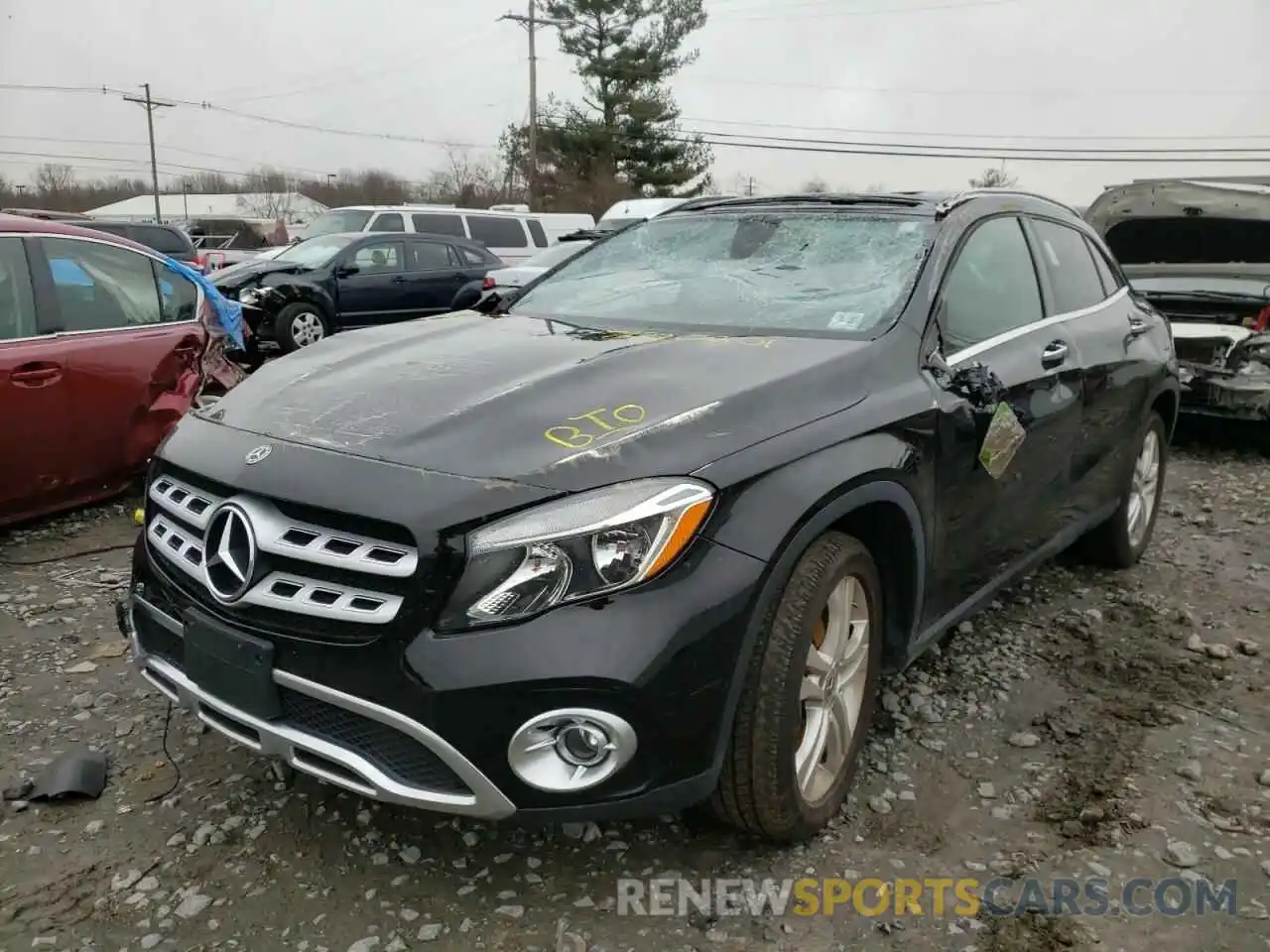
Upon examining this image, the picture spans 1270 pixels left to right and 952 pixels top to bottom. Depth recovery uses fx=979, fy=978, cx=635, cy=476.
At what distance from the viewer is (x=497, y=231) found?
56.1ft

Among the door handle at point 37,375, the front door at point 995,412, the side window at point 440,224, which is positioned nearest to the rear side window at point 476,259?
the side window at point 440,224

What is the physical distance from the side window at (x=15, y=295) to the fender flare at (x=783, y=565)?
394 centimetres

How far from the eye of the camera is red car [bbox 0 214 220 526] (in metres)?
4.42

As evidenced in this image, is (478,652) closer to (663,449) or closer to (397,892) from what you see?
(663,449)

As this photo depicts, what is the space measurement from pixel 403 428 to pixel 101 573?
2851 millimetres

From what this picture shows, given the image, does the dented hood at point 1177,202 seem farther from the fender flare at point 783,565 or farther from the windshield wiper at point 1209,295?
the fender flare at point 783,565

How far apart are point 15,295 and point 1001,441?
14.1 ft

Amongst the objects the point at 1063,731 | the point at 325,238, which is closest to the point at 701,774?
the point at 1063,731

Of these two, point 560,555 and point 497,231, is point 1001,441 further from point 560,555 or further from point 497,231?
point 497,231

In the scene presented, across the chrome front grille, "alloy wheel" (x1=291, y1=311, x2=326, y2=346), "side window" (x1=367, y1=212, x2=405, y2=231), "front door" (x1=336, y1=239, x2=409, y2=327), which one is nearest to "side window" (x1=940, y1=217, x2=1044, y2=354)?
the chrome front grille

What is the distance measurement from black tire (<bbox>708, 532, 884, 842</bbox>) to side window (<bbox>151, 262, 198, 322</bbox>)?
4.35 meters

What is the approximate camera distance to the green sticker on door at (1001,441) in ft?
9.78

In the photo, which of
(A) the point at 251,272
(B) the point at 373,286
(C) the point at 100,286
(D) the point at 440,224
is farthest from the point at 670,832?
(D) the point at 440,224

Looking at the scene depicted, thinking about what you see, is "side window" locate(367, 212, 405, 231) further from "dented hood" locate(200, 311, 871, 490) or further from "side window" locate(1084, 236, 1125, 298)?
"dented hood" locate(200, 311, 871, 490)
